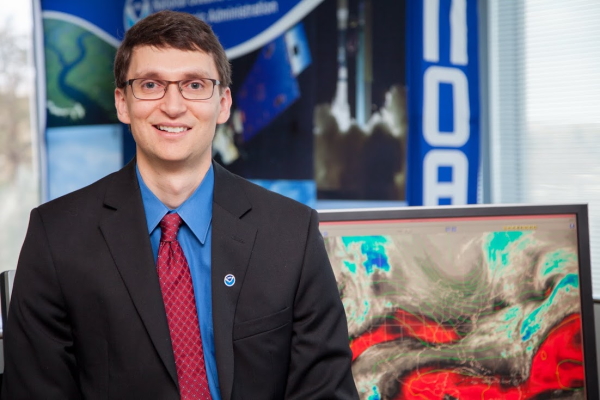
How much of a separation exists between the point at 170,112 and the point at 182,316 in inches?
15.0

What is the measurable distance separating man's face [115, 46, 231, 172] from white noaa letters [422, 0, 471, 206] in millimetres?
1870

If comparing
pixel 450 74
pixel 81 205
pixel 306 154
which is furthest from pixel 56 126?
pixel 81 205

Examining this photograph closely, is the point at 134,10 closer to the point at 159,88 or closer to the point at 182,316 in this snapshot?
the point at 159,88

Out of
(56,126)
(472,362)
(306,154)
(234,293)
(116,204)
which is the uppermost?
(56,126)

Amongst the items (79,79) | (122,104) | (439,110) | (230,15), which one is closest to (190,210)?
(122,104)

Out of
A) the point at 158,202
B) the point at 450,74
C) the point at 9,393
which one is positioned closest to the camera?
the point at 9,393

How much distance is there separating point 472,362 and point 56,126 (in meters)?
3.11

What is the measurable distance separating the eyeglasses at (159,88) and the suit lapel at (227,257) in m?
0.18

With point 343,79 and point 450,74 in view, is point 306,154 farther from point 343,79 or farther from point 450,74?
point 450,74

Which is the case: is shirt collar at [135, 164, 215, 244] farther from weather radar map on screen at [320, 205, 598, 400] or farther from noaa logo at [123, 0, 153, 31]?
noaa logo at [123, 0, 153, 31]

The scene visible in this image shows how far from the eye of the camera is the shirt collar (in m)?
1.44

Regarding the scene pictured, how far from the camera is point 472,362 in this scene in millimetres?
1669

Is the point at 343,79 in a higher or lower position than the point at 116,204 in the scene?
higher

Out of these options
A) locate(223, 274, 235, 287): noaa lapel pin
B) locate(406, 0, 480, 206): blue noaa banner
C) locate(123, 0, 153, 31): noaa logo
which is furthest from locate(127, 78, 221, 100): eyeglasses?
locate(123, 0, 153, 31): noaa logo
